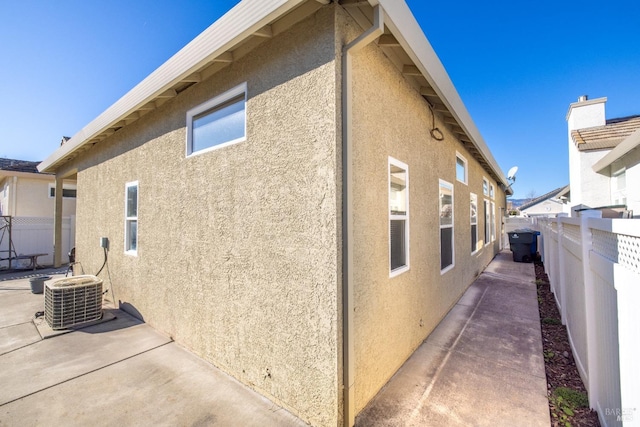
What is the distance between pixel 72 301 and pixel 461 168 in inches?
353

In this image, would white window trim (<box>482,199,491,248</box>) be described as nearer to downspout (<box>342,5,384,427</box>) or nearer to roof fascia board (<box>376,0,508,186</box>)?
roof fascia board (<box>376,0,508,186</box>)

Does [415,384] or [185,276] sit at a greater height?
[185,276]

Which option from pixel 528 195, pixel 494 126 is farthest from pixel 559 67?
pixel 528 195

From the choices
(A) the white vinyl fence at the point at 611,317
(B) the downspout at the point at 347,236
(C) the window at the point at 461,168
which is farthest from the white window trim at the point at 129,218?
(C) the window at the point at 461,168

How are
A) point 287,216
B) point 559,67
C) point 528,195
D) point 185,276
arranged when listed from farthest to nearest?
point 528,195 → point 559,67 → point 185,276 → point 287,216

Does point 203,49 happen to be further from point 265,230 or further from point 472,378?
point 472,378

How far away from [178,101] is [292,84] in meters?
2.57

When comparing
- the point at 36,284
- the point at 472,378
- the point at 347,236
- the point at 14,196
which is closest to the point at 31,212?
the point at 14,196

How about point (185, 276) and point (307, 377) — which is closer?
point (307, 377)

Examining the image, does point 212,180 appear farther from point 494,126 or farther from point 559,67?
point 494,126

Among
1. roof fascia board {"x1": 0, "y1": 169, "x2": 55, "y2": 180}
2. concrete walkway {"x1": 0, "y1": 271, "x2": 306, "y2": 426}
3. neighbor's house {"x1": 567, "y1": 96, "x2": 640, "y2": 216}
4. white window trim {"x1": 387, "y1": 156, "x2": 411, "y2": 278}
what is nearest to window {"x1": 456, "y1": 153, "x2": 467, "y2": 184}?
white window trim {"x1": 387, "y1": 156, "x2": 411, "y2": 278}

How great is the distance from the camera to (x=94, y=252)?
6.48 m

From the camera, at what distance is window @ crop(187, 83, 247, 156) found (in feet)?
10.7

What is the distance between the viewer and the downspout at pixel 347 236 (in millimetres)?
2305
